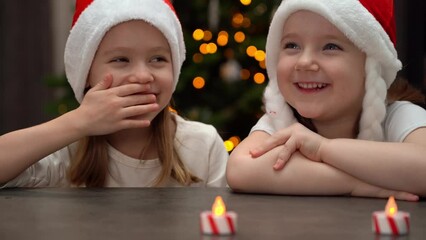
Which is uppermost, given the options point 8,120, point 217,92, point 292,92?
point 292,92

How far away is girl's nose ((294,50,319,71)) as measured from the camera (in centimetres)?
166

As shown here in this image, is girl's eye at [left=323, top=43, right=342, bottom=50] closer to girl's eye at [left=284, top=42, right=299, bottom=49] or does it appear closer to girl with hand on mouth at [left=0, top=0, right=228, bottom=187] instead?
girl's eye at [left=284, top=42, right=299, bottom=49]

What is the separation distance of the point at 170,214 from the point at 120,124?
0.62m

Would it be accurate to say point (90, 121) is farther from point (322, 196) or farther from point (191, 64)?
point (191, 64)

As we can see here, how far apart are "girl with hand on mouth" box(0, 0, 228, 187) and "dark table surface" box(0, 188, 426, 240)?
20 cm

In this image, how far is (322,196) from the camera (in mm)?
1537

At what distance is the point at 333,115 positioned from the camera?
1.73m

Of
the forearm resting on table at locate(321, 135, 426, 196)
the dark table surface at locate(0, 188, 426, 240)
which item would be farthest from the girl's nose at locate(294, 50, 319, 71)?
the dark table surface at locate(0, 188, 426, 240)

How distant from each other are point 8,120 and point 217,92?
1.87 m

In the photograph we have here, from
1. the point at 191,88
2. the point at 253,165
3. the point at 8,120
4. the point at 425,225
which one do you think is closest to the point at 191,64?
the point at 191,88

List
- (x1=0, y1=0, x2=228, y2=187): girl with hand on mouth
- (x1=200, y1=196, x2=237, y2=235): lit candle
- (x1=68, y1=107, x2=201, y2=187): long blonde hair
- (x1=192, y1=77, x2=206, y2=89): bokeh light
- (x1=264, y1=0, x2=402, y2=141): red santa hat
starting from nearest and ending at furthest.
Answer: (x1=200, y1=196, x2=237, y2=235): lit candle, (x1=264, y1=0, x2=402, y2=141): red santa hat, (x1=0, y1=0, x2=228, y2=187): girl with hand on mouth, (x1=68, y1=107, x2=201, y2=187): long blonde hair, (x1=192, y1=77, x2=206, y2=89): bokeh light

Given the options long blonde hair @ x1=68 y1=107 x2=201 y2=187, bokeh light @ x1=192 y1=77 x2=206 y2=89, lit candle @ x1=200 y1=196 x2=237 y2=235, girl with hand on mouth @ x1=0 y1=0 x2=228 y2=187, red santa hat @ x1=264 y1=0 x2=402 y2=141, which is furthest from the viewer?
bokeh light @ x1=192 y1=77 x2=206 y2=89

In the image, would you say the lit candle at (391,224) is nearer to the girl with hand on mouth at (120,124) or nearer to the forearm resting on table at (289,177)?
the forearm resting on table at (289,177)

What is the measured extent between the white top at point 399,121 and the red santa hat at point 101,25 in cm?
36
